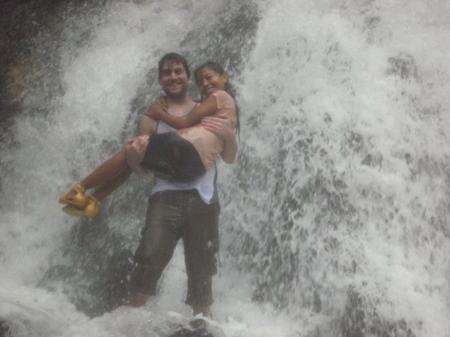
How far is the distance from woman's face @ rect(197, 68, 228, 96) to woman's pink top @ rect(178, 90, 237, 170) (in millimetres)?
116

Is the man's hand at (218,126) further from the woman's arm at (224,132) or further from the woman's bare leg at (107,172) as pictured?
the woman's bare leg at (107,172)

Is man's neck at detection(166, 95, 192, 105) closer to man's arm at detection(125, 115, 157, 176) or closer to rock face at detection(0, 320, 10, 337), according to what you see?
man's arm at detection(125, 115, 157, 176)

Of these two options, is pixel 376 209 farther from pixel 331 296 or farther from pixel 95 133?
pixel 95 133

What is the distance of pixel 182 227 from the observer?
3055 mm

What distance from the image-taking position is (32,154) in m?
5.51

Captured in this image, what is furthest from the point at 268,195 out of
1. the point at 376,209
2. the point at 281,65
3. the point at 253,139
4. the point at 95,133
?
the point at 95,133

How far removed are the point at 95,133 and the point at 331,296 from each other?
2.80 m

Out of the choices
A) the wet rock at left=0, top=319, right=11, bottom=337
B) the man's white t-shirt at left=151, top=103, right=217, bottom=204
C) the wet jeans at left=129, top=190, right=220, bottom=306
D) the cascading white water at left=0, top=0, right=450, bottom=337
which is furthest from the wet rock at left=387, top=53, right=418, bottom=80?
the wet rock at left=0, top=319, right=11, bottom=337

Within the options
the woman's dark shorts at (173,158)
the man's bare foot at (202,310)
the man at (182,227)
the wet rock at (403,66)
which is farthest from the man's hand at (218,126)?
the wet rock at (403,66)

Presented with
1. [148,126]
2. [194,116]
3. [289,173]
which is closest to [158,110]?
[148,126]

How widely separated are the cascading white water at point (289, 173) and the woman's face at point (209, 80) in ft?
4.50

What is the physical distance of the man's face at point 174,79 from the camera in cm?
317

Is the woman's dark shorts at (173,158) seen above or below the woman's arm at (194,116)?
below

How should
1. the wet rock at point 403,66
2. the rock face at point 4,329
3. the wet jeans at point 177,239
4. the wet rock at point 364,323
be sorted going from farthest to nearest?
the wet rock at point 403,66 → the wet rock at point 364,323 → the wet jeans at point 177,239 → the rock face at point 4,329
